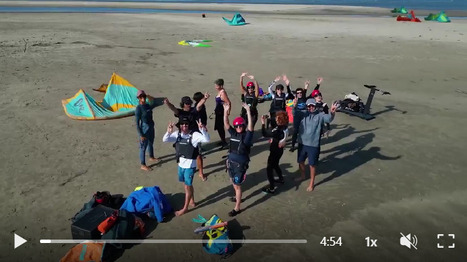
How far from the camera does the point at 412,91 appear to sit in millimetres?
15961

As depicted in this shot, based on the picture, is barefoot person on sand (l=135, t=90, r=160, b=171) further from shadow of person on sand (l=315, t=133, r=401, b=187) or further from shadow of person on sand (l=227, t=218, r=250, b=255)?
shadow of person on sand (l=315, t=133, r=401, b=187)

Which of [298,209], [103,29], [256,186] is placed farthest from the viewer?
[103,29]

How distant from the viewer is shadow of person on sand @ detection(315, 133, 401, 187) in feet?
28.8

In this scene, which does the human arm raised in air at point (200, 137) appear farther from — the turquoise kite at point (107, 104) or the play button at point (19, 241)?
the turquoise kite at point (107, 104)

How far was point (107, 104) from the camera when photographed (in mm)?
12234

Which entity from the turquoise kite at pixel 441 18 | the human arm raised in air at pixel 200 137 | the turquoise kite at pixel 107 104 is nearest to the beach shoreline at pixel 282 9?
the turquoise kite at pixel 441 18

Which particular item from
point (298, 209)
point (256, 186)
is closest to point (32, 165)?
point (256, 186)

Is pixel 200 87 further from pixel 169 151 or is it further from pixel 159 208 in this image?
pixel 159 208

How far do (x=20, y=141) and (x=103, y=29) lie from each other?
27.1 metres

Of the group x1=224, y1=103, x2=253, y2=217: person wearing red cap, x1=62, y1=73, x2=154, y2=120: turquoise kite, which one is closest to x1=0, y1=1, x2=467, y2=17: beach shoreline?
x1=62, y1=73, x2=154, y2=120: turquoise kite

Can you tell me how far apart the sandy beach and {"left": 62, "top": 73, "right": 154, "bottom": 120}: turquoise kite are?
39cm

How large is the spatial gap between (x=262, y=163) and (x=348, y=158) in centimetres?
266

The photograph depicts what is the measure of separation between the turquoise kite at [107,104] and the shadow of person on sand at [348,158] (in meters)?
7.49

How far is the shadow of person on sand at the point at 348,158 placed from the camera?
346 inches
